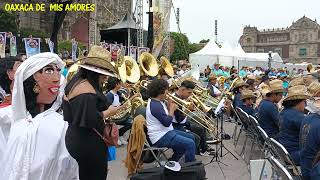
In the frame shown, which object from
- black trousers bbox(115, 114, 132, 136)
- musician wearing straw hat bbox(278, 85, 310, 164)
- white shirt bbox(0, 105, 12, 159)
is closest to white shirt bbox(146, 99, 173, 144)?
musician wearing straw hat bbox(278, 85, 310, 164)

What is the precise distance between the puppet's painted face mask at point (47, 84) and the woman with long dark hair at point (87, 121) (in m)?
0.84

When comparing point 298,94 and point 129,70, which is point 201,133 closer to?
Result: point 129,70

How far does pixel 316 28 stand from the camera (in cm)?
8156

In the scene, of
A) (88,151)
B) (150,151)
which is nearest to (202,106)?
(150,151)

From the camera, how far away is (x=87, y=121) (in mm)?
3006

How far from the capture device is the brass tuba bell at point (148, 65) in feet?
33.1

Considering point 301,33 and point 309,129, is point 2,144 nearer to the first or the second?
point 309,129

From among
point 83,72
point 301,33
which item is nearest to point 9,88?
point 83,72

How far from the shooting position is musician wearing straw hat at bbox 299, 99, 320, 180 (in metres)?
3.52

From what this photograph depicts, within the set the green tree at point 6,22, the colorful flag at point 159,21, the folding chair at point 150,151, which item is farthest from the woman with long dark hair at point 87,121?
the green tree at point 6,22

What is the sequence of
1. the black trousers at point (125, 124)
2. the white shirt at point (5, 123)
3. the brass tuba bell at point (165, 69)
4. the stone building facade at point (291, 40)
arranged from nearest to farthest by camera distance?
the white shirt at point (5, 123) → the black trousers at point (125, 124) → the brass tuba bell at point (165, 69) → the stone building facade at point (291, 40)

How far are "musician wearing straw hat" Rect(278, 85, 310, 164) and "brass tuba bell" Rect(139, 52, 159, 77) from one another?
5.55m

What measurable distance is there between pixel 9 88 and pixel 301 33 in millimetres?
84662

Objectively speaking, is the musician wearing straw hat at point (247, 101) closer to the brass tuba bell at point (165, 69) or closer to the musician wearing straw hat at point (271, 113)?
the musician wearing straw hat at point (271, 113)
